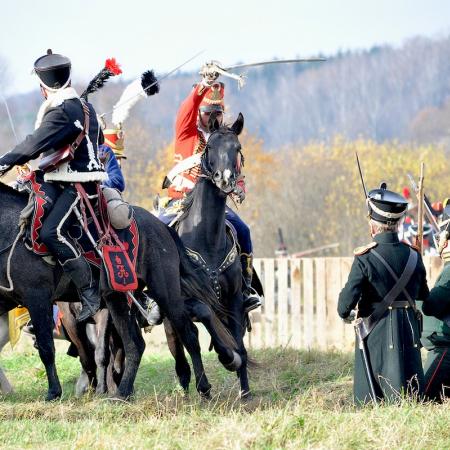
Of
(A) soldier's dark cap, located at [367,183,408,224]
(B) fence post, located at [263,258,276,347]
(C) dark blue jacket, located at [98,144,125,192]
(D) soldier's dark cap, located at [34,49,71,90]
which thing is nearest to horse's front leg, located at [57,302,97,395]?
(C) dark blue jacket, located at [98,144,125,192]

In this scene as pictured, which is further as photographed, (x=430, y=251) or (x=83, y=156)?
(x=430, y=251)

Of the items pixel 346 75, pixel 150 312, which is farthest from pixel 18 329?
pixel 346 75

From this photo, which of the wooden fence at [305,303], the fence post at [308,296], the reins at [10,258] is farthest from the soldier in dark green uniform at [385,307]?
the fence post at [308,296]

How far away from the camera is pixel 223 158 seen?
31.4 feet

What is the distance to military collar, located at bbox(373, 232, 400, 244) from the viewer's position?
8.07 m

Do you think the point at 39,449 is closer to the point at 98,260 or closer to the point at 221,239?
the point at 98,260

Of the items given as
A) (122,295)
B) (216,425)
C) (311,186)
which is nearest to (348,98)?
(311,186)

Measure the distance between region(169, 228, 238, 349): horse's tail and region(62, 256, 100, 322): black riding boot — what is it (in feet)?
3.02

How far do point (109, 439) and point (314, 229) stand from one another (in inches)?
1240

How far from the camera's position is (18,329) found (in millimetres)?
10922

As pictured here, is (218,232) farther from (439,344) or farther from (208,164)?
(439,344)

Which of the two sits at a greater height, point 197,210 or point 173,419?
point 197,210

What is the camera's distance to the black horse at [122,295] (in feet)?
27.9

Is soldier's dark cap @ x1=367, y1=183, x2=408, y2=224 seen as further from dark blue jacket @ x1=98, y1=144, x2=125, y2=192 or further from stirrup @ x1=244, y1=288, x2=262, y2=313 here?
dark blue jacket @ x1=98, y1=144, x2=125, y2=192
